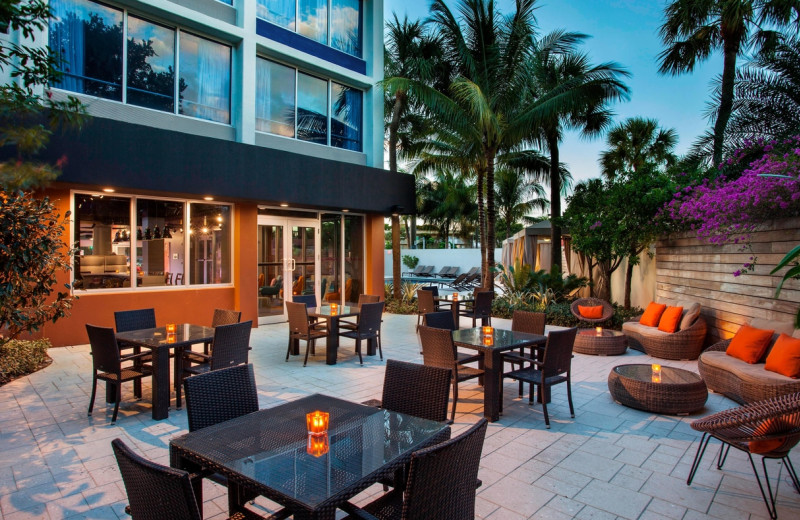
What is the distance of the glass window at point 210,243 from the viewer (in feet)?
31.4

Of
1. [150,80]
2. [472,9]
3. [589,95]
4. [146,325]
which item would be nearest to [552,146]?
[589,95]

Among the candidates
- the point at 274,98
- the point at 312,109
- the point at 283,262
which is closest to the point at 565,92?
the point at 312,109

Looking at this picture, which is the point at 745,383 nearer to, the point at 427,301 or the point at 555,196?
the point at 427,301

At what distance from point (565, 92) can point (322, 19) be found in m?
6.43

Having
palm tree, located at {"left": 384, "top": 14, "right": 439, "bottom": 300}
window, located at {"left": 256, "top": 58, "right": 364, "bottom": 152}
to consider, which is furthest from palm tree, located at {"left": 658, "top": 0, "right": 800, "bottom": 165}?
window, located at {"left": 256, "top": 58, "right": 364, "bottom": 152}

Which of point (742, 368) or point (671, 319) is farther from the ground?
point (671, 319)

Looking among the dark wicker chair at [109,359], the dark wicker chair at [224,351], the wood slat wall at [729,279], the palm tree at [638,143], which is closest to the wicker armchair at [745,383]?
the wood slat wall at [729,279]

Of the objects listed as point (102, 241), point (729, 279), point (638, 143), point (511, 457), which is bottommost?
point (511, 457)

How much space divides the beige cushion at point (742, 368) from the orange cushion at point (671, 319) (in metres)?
1.61

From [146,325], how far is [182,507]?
5.05 metres

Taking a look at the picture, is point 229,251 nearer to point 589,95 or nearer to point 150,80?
point 150,80

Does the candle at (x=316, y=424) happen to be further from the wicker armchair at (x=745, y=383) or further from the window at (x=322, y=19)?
the window at (x=322, y=19)

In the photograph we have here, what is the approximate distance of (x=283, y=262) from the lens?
11.1m

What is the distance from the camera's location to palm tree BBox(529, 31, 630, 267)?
36.1ft
